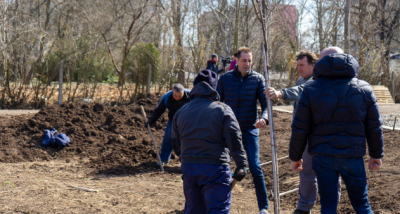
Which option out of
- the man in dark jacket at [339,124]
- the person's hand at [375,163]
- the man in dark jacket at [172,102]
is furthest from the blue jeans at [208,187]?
the man in dark jacket at [172,102]

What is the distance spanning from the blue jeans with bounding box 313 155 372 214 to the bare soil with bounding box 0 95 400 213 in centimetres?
165

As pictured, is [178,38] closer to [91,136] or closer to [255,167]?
[91,136]

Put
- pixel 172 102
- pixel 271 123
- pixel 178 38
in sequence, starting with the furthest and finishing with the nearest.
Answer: pixel 178 38
pixel 172 102
pixel 271 123

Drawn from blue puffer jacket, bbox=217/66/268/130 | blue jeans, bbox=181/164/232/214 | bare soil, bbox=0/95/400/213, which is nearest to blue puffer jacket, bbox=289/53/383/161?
blue jeans, bbox=181/164/232/214

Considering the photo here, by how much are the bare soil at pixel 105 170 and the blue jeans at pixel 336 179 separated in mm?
1648

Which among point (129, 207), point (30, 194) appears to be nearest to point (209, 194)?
point (129, 207)

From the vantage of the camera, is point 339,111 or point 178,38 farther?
point 178,38

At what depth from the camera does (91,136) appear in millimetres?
8852

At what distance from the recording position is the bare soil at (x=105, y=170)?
4988 millimetres

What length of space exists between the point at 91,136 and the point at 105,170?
2.08 m

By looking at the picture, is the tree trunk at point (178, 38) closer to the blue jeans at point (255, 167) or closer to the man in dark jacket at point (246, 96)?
the man in dark jacket at point (246, 96)

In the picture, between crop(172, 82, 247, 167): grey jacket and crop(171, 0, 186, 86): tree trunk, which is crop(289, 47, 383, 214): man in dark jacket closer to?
crop(172, 82, 247, 167): grey jacket

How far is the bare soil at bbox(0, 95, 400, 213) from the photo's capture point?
4.99m

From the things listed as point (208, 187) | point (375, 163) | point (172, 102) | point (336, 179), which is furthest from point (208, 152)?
point (172, 102)
